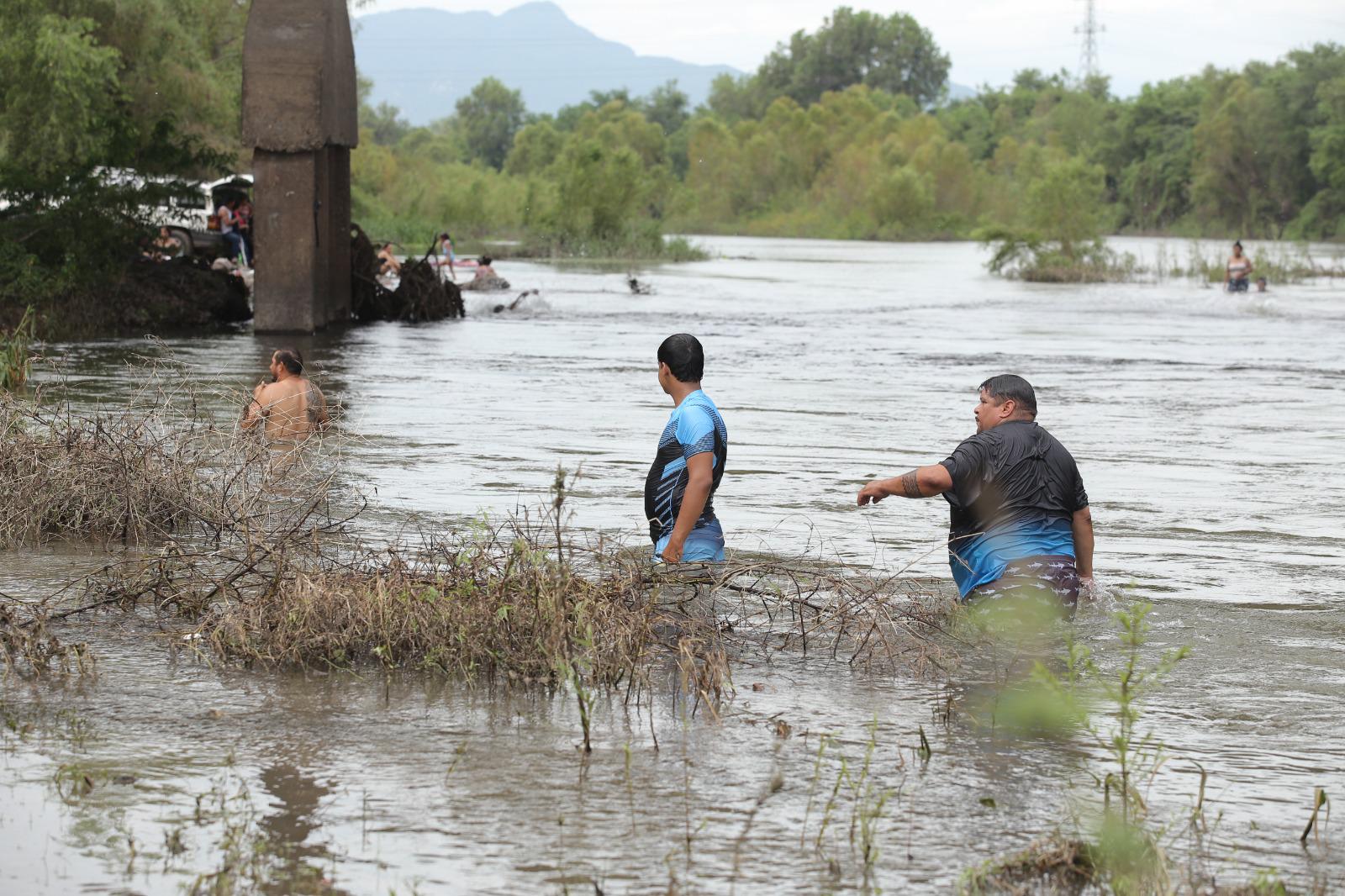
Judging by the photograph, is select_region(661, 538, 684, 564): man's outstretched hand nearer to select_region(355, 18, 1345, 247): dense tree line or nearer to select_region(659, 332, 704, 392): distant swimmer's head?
select_region(659, 332, 704, 392): distant swimmer's head

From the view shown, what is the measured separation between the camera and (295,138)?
2430cm

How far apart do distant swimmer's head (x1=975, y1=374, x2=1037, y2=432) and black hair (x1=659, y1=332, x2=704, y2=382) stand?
53.7 inches

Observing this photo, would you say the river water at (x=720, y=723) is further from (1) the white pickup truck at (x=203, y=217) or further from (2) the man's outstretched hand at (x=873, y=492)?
(1) the white pickup truck at (x=203, y=217)

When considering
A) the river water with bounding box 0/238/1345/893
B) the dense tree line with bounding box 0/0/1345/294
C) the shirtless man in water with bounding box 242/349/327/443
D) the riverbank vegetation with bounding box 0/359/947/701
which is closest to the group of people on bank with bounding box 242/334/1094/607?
the riverbank vegetation with bounding box 0/359/947/701

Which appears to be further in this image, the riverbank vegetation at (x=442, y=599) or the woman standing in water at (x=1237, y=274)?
the woman standing in water at (x=1237, y=274)

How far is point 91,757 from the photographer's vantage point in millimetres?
5762

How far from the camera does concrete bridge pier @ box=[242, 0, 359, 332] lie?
23969mm

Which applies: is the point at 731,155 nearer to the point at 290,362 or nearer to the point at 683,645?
the point at 290,362

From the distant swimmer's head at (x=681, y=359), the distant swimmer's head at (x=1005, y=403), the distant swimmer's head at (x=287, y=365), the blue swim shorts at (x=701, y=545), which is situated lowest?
the blue swim shorts at (x=701, y=545)

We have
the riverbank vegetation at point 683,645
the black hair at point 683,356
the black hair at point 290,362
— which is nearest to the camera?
the riverbank vegetation at point 683,645

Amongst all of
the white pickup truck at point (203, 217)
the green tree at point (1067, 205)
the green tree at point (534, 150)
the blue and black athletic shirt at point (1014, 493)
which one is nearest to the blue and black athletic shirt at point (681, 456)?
the blue and black athletic shirt at point (1014, 493)

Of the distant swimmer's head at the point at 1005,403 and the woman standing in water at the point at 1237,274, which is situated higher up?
the woman standing in water at the point at 1237,274

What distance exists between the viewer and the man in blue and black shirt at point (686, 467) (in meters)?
7.50

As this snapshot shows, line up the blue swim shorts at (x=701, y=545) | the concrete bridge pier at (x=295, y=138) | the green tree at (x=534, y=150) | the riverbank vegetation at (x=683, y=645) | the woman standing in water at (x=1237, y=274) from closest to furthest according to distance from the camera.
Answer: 1. the riverbank vegetation at (x=683, y=645)
2. the blue swim shorts at (x=701, y=545)
3. the concrete bridge pier at (x=295, y=138)
4. the woman standing in water at (x=1237, y=274)
5. the green tree at (x=534, y=150)
